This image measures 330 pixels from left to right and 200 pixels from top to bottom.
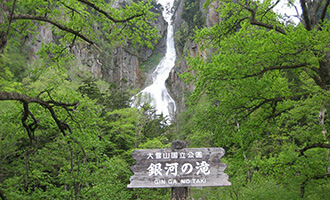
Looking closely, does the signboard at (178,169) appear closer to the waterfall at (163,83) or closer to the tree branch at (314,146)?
the tree branch at (314,146)

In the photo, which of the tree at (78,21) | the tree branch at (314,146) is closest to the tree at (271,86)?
the tree branch at (314,146)

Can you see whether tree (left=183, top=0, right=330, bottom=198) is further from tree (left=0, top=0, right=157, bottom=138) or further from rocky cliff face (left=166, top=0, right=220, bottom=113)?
rocky cliff face (left=166, top=0, right=220, bottom=113)

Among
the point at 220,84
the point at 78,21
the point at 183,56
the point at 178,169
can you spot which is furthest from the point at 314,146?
the point at 183,56

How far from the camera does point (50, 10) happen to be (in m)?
4.44

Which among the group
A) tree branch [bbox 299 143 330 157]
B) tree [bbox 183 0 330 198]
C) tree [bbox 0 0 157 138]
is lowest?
tree branch [bbox 299 143 330 157]

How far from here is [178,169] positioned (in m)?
3.82

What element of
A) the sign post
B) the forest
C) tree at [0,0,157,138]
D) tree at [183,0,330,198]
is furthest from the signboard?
tree at [183,0,330,198]

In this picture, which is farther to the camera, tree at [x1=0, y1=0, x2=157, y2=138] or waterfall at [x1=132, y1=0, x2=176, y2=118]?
waterfall at [x1=132, y1=0, x2=176, y2=118]

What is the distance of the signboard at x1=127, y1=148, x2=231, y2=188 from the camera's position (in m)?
3.73

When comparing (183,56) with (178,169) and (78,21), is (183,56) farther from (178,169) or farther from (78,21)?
(178,169)

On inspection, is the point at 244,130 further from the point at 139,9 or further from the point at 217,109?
the point at 139,9

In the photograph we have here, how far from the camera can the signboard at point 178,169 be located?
373 centimetres

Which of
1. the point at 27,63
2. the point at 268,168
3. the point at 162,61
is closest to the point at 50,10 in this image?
the point at 268,168

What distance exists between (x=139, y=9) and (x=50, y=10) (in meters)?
1.66
